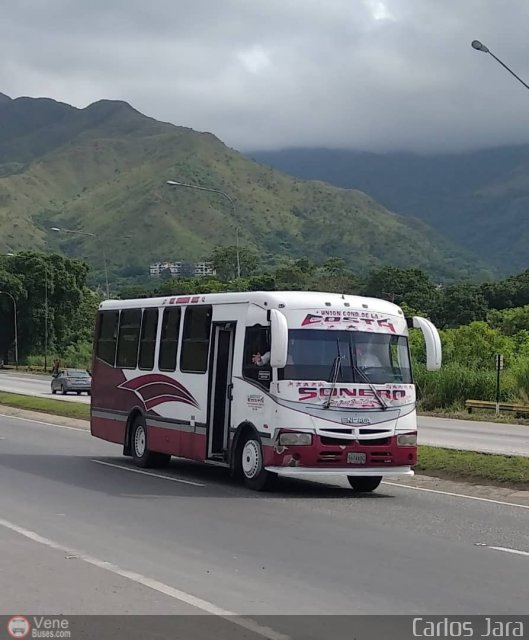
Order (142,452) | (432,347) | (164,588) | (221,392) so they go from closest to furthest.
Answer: (164,588)
(432,347)
(221,392)
(142,452)

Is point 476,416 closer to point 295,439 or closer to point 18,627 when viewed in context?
point 295,439

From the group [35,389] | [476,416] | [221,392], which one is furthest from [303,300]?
[35,389]

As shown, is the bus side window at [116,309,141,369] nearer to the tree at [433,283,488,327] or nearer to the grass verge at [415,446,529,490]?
the grass verge at [415,446,529,490]

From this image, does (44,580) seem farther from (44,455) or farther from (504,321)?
(504,321)

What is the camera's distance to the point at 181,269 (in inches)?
5920

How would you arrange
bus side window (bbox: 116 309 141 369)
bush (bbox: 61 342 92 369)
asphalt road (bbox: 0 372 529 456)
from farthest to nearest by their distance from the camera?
bush (bbox: 61 342 92 369) < asphalt road (bbox: 0 372 529 456) < bus side window (bbox: 116 309 141 369)

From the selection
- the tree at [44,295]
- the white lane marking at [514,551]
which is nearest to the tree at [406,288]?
the tree at [44,295]

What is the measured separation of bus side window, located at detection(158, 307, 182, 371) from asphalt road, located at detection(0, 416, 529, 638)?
2.05 m

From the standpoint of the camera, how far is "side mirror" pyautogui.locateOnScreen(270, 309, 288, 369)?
14633mm

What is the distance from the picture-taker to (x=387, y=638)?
24.0 feet

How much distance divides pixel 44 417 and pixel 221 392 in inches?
691

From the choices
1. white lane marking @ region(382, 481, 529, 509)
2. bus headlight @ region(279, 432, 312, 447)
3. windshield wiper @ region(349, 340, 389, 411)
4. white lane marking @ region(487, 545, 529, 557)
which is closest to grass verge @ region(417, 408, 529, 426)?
white lane marking @ region(382, 481, 529, 509)

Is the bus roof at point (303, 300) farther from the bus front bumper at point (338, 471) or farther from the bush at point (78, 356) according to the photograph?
the bush at point (78, 356)

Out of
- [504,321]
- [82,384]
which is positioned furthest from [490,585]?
[504,321]
